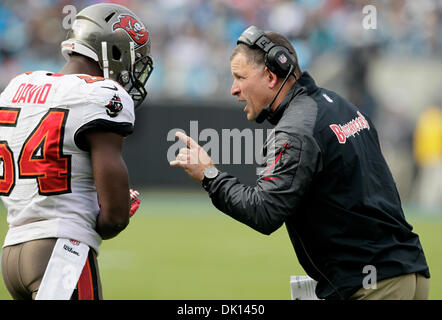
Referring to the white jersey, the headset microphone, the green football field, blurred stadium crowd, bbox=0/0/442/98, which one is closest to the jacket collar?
the headset microphone

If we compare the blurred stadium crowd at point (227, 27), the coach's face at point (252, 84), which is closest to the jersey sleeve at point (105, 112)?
the coach's face at point (252, 84)

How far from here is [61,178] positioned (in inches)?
109

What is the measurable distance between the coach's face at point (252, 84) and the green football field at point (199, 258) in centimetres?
330

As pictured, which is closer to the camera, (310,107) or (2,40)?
(310,107)

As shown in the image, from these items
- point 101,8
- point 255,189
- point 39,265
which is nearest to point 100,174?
point 39,265

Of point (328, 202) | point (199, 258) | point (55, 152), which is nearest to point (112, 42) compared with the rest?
point (55, 152)

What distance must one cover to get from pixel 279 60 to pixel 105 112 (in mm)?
925

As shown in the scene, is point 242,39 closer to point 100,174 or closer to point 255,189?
point 255,189

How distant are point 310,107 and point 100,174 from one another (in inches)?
39.8

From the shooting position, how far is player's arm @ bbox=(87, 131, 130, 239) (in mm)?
2719

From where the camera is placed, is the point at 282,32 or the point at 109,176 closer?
the point at 109,176

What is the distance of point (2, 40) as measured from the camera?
14.3 meters

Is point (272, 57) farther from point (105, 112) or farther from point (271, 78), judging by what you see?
point (105, 112)

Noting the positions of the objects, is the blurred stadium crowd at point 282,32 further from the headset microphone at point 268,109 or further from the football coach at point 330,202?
the football coach at point 330,202
